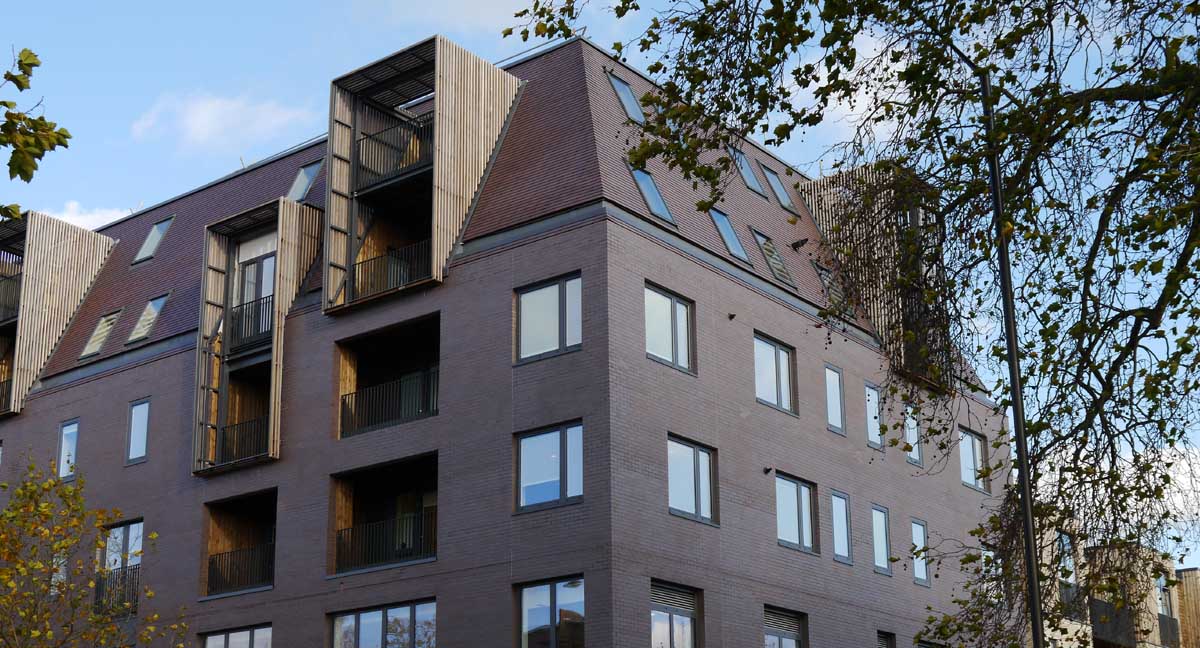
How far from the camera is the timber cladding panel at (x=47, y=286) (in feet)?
134

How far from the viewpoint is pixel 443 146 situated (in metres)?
31.8

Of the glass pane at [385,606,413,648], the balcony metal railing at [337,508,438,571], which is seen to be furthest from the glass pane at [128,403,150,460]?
the glass pane at [385,606,413,648]

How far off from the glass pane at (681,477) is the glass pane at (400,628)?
19.3 feet

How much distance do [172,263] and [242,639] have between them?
1187cm

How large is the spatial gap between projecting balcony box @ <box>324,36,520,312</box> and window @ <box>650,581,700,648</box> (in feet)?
27.0

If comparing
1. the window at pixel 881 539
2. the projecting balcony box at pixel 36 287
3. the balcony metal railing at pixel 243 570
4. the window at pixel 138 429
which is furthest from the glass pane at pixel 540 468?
the projecting balcony box at pixel 36 287

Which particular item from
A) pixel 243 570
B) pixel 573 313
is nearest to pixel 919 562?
pixel 573 313

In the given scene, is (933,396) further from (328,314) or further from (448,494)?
(328,314)

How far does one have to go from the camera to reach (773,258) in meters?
35.9

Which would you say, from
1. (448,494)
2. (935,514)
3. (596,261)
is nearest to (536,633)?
(448,494)

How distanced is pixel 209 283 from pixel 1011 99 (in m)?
24.5

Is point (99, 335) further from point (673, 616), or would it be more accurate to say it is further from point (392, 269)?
point (673, 616)

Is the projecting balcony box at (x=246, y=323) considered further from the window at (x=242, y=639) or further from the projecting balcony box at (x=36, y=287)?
the projecting balcony box at (x=36, y=287)

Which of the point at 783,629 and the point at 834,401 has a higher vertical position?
the point at 834,401
